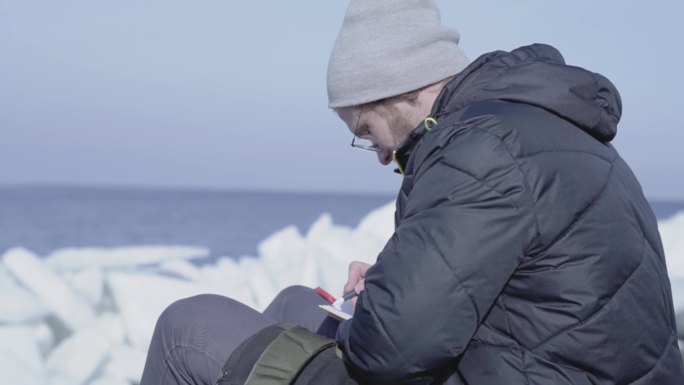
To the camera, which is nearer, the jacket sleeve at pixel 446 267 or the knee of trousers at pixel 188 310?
the jacket sleeve at pixel 446 267

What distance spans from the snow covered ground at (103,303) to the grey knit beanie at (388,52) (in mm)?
1751

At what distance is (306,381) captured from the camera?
1.72m

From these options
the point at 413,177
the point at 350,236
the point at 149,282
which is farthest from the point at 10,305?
the point at 413,177

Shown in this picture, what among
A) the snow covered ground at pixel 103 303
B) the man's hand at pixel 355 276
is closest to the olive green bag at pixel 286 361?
the man's hand at pixel 355 276

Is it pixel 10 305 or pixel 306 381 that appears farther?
pixel 10 305

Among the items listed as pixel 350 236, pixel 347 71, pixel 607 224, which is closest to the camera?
pixel 607 224

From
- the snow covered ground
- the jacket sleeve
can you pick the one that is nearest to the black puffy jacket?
the jacket sleeve

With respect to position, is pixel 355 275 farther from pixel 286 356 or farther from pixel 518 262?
pixel 518 262

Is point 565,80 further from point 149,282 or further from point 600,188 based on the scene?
point 149,282

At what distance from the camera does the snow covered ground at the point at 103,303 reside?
3477mm

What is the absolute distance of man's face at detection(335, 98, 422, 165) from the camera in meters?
1.99

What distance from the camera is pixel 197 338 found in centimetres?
191

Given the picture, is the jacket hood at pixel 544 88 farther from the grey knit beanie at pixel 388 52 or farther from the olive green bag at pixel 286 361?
the olive green bag at pixel 286 361

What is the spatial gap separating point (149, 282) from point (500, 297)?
2874 mm
